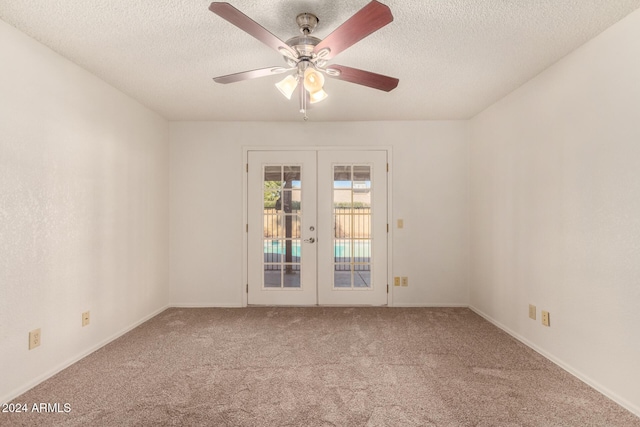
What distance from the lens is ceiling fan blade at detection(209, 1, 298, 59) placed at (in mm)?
1393

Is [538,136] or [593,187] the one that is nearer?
[593,187]

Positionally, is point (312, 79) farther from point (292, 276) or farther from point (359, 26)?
point (292, 276)

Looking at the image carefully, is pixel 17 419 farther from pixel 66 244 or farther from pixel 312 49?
pixel 312 49

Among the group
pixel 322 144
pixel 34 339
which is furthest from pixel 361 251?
pixel 34 339

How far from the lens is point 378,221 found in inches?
161

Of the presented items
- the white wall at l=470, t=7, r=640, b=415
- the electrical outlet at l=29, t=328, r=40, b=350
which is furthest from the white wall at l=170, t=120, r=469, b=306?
the electrical outlet at l=29, t=328, r=40, b=350

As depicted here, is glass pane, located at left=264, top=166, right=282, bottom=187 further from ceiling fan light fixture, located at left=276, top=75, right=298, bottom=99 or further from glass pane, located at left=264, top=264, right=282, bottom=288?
ceiling fan light fixture, located at left=276, top=75, right=298, bottom=99

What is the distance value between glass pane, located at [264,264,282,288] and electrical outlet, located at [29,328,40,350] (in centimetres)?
226

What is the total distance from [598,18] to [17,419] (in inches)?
163

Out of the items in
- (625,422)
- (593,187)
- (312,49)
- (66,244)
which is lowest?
(625,422)

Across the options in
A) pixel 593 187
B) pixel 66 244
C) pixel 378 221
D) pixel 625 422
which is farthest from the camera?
pixel 378 221

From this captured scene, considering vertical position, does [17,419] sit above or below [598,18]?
below

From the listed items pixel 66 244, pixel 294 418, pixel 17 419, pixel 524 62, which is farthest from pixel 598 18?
pixel 17 419

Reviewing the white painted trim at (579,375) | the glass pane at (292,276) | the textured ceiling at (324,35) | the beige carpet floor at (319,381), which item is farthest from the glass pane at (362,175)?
the white painted trim at (579,375)
